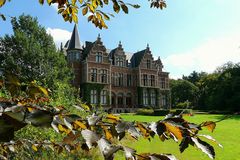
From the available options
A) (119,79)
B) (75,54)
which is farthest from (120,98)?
(75,54)

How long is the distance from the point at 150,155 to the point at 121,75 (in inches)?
1634

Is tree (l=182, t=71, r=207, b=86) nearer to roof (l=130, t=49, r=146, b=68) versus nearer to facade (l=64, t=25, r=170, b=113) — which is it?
facade (l=64, t=25, r=170, b=113)

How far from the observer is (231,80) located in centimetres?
4747

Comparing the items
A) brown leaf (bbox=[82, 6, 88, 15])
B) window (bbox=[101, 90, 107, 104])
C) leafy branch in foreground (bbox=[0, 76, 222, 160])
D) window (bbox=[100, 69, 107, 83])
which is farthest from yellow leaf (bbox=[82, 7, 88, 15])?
window (bbox=[100, 69, 107, 83])

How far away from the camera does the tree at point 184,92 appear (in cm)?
6981

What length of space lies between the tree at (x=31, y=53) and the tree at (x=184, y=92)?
143 ft

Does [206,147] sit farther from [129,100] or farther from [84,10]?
[129,100]

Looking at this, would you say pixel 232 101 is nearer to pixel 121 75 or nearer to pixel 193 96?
pixel 121 75

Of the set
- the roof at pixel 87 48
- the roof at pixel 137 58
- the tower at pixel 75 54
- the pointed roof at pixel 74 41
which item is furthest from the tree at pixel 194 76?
the pointed roof at pixel 74 41

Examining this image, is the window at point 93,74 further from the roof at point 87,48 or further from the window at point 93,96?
the roof at point 87,48

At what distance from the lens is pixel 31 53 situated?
30.0m

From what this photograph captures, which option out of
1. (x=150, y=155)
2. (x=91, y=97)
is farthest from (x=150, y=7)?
(x=91, y=97)

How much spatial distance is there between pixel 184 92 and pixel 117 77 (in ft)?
106

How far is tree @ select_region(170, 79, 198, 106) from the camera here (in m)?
69.8
